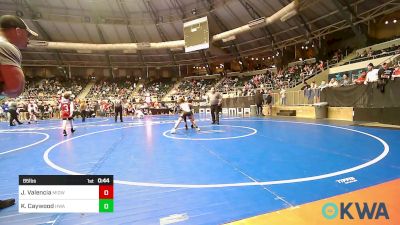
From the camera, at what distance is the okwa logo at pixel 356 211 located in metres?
2.57

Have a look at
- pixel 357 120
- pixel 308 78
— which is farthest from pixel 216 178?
pixel 308 78

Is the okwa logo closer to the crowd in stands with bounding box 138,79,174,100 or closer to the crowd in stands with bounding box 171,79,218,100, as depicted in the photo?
the crowd in stands with bounding box 171,79,218,100

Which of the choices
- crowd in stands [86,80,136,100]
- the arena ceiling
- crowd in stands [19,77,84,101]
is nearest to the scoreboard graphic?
the arena ceiling

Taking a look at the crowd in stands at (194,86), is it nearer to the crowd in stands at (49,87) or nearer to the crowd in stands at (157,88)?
the crowd in stands at (157,88)

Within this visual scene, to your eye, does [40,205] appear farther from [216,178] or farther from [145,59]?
[145,59]

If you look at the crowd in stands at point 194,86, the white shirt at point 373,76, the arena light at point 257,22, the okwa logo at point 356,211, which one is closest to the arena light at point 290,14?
the arena light at point 257,22

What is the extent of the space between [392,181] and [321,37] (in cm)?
3190

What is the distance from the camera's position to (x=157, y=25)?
39.3m

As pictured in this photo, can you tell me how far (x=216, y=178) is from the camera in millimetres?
4348

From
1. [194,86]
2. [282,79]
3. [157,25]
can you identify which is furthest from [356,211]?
[194,86]

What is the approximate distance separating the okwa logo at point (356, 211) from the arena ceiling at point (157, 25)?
25831 millimetres
